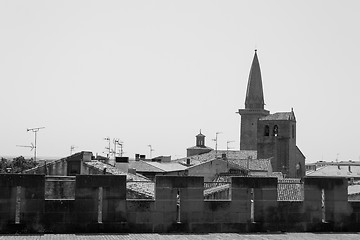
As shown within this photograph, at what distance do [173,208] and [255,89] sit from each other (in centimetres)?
13013

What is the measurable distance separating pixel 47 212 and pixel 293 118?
108061 millimetres

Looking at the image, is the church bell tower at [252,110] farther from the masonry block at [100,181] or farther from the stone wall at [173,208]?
the masonry block at [100,181]

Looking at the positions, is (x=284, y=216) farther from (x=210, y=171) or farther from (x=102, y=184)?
(x=210, y=171)

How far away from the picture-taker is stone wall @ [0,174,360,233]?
13.7 metres

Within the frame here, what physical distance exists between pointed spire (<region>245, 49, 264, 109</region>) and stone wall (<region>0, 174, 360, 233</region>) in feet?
418

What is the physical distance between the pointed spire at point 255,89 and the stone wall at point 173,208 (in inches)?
5017

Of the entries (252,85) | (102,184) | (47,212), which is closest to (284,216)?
(102,184)

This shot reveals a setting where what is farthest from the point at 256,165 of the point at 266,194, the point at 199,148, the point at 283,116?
the point at 266,194

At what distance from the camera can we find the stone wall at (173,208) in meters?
13.7

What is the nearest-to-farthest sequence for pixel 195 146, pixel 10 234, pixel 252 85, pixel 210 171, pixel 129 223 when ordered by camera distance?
pixel 10 234 → pixel 129 223 → pixel 210 171 → pixel 252 85 → pixel 195 146

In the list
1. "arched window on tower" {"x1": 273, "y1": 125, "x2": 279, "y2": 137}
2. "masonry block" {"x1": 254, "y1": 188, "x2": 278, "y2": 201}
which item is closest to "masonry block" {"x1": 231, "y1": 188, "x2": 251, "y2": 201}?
"masonry block" {"x1": 254, "y1": 188, "x2": 278, "y2": 201}

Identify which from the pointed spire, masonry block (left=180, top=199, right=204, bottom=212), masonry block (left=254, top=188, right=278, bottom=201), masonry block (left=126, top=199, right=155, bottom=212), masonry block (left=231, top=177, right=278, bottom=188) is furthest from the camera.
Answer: the pointed spire

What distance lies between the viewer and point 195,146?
15450cm

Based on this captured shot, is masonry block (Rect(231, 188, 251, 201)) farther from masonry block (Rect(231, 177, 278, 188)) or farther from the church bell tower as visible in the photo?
the church bell tower
